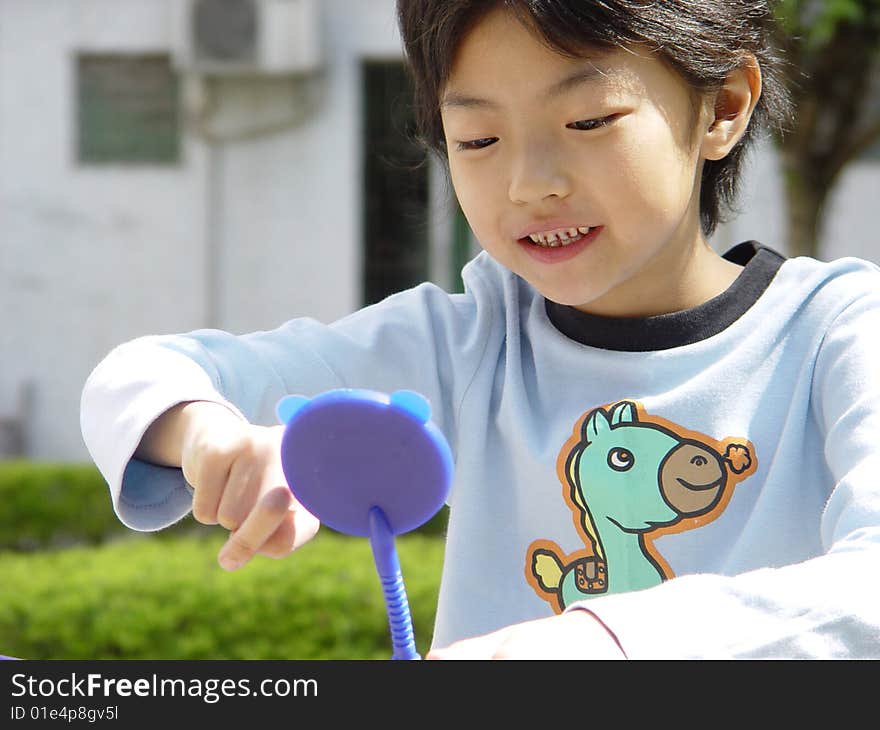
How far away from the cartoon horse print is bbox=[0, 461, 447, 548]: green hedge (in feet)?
17.2

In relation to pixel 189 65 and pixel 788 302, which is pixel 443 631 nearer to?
pixel 788 302

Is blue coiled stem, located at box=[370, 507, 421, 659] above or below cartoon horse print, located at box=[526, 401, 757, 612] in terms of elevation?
above

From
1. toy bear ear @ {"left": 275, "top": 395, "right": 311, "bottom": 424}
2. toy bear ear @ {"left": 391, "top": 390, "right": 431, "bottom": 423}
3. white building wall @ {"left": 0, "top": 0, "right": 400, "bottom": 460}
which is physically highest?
toy bear ear @ {"left": 391, "top": 390, "right": 431, "bottom": 423}

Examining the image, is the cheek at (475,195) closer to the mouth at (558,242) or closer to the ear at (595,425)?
the mouth at (558,242)

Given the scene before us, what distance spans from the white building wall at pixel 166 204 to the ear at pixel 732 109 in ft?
20.2

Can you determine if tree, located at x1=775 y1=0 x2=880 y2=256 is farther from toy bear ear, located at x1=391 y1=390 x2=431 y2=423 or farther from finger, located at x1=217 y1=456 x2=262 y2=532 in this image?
toy bear ear, located at x1=391 y1=390 x2=431 y2=423

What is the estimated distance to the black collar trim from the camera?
1435 millimetres

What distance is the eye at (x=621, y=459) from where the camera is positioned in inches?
54.2

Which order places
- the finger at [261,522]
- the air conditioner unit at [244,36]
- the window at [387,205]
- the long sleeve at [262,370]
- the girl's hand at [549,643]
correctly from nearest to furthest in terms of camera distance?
Result: the girl's hand at [549,643]
the finger at [261,522]
the long sleeve at [262,370]
the air conditioner unit at [244,36]
the window at [387,205]

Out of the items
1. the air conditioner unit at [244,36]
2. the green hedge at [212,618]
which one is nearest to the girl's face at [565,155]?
the green hedge at [212,618]

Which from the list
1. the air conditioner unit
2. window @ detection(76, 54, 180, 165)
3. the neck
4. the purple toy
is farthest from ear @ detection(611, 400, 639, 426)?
window @ detection(76, 54, 180, 165)

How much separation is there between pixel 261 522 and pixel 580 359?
22.8 inches

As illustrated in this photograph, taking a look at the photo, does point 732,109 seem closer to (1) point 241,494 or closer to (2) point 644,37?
(2) point 644,37

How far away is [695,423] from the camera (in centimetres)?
138
